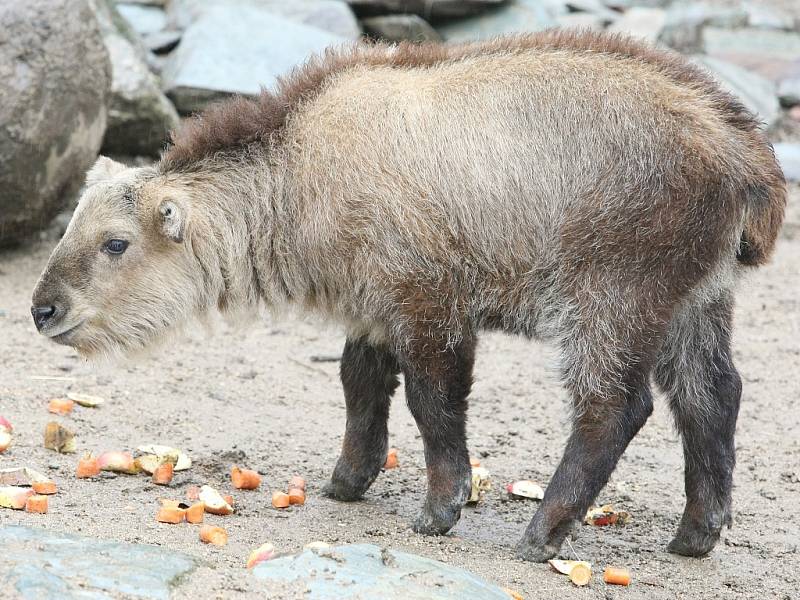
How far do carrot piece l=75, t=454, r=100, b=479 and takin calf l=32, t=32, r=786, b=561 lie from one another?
530 mm

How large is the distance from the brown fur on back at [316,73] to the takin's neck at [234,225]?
107 millimetres

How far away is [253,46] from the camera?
10.9m

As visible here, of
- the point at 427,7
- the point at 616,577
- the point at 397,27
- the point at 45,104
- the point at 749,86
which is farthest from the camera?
the point at 749,86

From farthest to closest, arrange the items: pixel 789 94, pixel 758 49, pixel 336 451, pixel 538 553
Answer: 1. pixel 758 49
2. pixel 789 94
3. pixel 336 451
4. pixel 538 553

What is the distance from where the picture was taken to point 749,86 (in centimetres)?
1394

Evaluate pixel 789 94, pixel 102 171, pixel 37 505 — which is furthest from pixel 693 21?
pixel 37 505

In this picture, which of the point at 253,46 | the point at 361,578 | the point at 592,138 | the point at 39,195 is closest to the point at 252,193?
the point at 592,138

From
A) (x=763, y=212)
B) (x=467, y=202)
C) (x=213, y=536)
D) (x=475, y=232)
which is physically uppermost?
(x=763, y=212)

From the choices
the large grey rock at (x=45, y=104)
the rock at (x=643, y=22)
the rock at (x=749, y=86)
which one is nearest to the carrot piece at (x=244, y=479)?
the large grey rock at (x=45, y=104)

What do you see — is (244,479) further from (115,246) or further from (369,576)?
(369,576)

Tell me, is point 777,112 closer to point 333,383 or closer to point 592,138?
point 333,383

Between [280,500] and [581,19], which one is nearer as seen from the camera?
[280,500]

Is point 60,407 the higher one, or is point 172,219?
point 172,219

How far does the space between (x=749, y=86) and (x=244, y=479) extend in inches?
409
